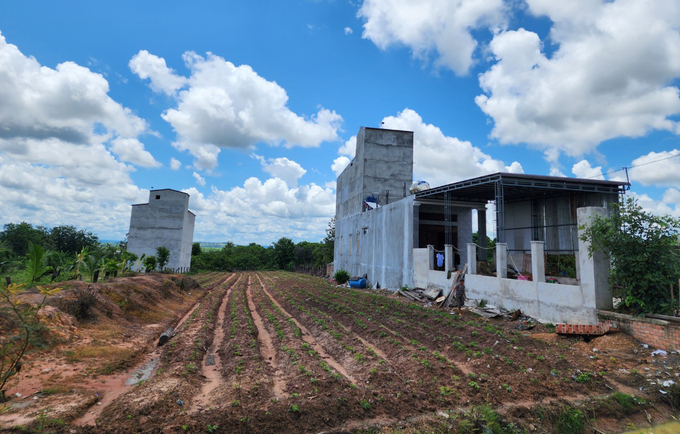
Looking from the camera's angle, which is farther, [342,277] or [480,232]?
[342,277]

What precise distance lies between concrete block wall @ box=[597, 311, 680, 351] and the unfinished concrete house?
2.14ft

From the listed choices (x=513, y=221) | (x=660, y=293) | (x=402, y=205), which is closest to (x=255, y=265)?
(x=402, y=205)

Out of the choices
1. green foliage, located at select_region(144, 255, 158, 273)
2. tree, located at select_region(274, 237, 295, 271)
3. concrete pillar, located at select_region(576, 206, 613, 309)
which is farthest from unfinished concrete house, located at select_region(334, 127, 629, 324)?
tree, located at select_region(274, 237, 295, 271)

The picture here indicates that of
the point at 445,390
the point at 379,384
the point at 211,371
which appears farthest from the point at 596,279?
the point at 211,371

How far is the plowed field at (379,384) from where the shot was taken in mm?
5285

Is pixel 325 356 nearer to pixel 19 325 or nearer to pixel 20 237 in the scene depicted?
pixel 19 325

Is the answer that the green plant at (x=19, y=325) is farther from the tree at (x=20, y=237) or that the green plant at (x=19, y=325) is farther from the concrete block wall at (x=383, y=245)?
the tree at (x=20, y=237)

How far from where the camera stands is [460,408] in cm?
580

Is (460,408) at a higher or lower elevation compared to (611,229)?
lower

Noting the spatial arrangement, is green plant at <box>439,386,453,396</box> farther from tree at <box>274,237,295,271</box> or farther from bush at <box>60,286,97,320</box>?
tree at <box>274,237,295,271</box>

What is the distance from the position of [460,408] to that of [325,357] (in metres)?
4.01

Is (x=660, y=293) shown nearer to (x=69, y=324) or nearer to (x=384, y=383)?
(x=384, y=383)

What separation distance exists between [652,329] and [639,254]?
190cm

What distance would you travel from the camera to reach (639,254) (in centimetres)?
906
